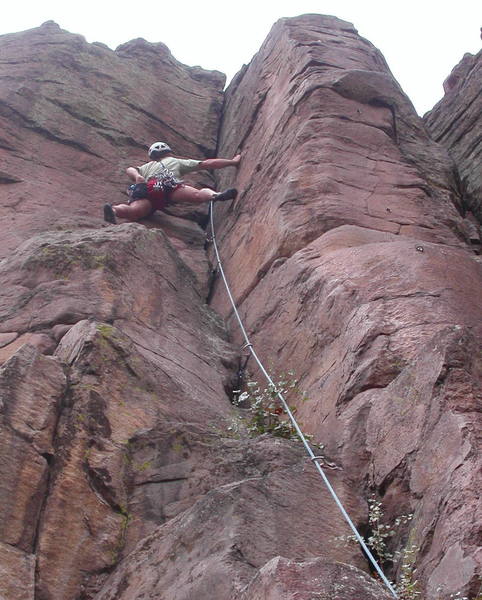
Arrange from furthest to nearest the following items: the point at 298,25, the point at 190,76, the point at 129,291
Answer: the point at 190,76, the point at 298,25, the point at 129,291

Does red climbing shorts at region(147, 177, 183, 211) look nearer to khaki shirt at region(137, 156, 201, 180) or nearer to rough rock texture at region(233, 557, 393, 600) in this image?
khaki shirt at region(137, 156, 201, 180)

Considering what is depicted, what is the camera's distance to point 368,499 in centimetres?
575

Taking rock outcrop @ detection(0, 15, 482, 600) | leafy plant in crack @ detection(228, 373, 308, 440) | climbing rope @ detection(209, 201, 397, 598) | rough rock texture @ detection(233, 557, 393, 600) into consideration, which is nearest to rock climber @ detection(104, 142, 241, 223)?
rock outcrop @ detection(0, 15, 482, 600)

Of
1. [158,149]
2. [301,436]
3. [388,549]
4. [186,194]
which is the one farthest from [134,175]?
[388,549]

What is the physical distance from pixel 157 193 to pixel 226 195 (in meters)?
0.88

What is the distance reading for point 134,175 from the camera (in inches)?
464

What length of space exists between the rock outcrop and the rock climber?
23cm

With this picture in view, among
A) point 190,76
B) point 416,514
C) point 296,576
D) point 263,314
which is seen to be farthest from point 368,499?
point 190,76

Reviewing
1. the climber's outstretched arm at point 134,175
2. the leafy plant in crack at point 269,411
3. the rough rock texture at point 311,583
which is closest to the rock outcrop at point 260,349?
the rough rock texture at point 311,583

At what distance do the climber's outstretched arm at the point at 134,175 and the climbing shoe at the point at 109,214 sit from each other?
937 mm

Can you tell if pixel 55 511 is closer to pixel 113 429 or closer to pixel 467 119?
pixel 113 429

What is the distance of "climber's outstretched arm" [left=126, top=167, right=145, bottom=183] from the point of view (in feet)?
38.0

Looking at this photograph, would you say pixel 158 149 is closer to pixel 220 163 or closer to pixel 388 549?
pixel 220 163

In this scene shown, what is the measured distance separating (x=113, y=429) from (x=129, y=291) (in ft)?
6.72
